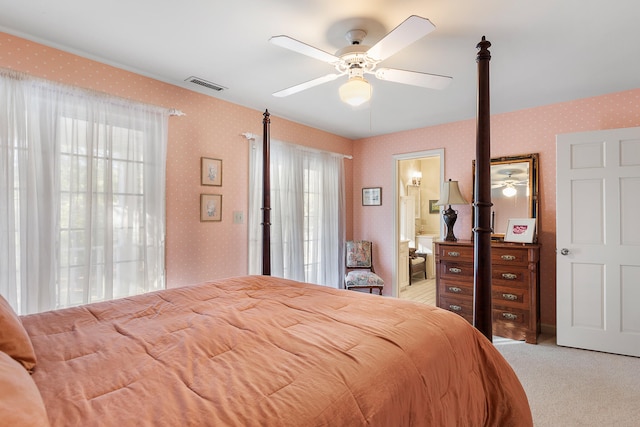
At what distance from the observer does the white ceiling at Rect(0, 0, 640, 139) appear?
1832 mm

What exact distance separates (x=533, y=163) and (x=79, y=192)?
14.0 feet

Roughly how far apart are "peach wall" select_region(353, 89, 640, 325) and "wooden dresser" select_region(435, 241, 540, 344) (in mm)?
465

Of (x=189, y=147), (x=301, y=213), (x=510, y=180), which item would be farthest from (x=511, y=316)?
(x=189, y=147)

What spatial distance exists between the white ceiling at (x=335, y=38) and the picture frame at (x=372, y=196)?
6.05 feet

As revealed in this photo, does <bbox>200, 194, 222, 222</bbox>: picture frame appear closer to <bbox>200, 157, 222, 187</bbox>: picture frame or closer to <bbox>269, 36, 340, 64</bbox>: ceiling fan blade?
<bbox>200, 157, 222, 187</bbox>: picture frame

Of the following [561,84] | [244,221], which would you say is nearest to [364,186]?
[244,221]

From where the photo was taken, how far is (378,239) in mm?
4867

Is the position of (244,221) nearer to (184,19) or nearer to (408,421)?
(184,19)

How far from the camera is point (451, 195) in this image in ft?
12.8

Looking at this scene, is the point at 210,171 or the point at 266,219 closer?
the point at 266,219

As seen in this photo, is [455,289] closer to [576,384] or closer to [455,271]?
[455,271]

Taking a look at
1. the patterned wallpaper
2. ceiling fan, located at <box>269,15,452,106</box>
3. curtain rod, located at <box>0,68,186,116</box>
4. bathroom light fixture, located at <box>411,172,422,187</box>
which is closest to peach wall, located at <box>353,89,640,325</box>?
the patterned wallpaper

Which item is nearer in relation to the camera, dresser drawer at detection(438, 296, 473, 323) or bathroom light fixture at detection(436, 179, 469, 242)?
dresser drawer at detection(438, 296, 473, 323)

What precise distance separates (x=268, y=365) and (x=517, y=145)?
12.4 feet
